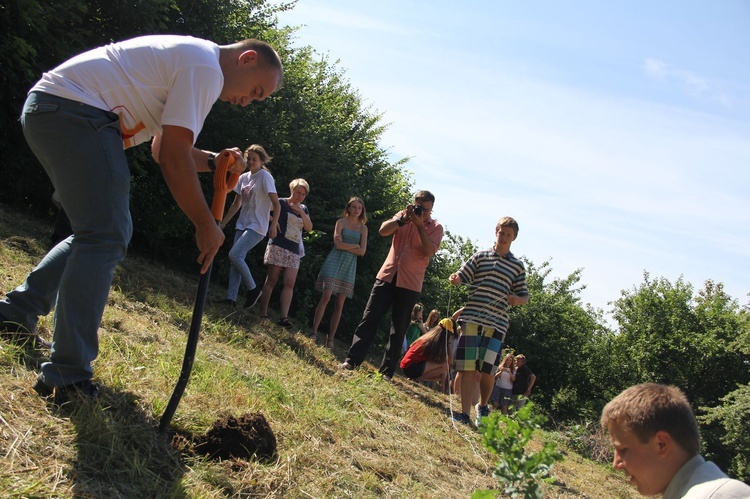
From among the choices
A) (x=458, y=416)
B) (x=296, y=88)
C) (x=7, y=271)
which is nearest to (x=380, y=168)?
(x=296, y=88)

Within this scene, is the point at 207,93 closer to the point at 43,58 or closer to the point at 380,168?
the point at 43,58

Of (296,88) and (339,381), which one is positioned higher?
(296,88)

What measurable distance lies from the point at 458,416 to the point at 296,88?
26.2ft

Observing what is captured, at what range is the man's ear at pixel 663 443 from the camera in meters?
2.21

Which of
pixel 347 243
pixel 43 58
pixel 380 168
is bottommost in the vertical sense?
pixel 347 243

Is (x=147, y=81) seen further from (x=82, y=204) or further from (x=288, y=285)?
(x=288, y=285)

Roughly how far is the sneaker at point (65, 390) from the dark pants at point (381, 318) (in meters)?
4.34

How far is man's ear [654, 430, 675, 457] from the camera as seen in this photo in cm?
221

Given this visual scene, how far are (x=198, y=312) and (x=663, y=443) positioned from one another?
203 cm

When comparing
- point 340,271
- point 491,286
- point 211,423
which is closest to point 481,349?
point 491,286

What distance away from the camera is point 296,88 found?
12680 millimetres

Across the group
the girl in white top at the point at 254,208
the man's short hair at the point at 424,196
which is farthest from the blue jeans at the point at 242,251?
the man's short hair at the point at 424,196

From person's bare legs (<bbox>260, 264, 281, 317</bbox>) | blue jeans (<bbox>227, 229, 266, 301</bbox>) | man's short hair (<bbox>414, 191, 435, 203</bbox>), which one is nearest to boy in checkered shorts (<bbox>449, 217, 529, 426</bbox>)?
man's short hair (<bbox>414, 191, 435, 203</bbox>)

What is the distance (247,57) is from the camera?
310 cm
